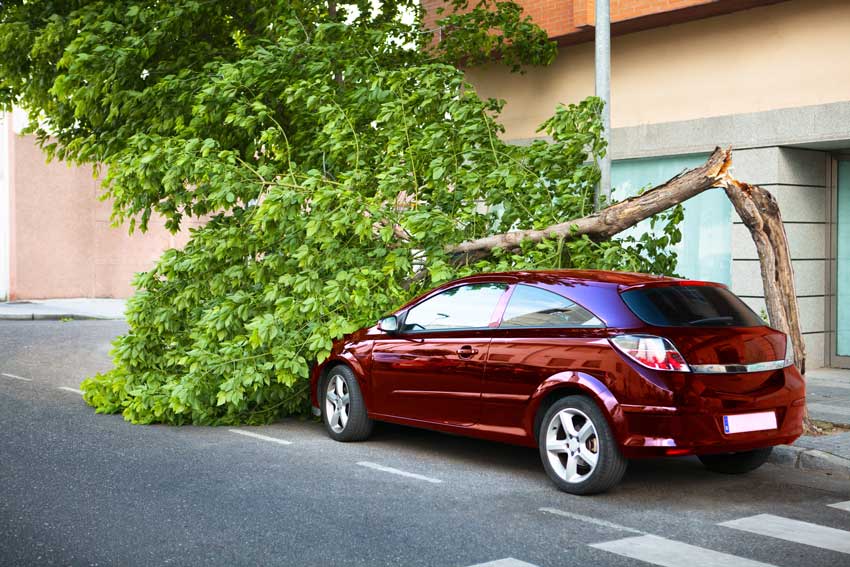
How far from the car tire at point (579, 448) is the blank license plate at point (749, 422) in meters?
0.70

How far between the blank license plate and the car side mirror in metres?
2.90

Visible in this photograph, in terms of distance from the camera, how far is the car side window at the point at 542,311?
24.0 feet

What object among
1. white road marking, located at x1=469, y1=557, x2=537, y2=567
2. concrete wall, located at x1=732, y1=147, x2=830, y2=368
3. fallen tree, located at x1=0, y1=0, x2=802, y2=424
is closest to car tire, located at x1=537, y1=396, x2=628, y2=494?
white road marking, located at x1=469, y1=557, x2=537, y2=567

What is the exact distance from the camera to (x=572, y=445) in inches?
280

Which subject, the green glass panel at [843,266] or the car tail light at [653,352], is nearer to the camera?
the car tail light at [653,352]

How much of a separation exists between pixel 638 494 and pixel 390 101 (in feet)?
17.4

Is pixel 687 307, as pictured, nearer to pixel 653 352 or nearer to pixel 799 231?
pixel 653 352

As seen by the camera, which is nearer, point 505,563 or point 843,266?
point 505,563

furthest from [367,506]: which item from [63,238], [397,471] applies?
[63,238]

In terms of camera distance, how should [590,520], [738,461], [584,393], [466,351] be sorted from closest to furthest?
[590,520] < [584,393] < [738,461] < [466,351]

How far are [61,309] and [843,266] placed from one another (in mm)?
18746

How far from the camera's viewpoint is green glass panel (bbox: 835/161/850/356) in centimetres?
1395

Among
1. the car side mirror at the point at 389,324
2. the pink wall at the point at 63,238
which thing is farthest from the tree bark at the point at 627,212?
the pink wall at the point at 63,238

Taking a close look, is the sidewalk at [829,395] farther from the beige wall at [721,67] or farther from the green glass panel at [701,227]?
the beige wall at [721,67]
